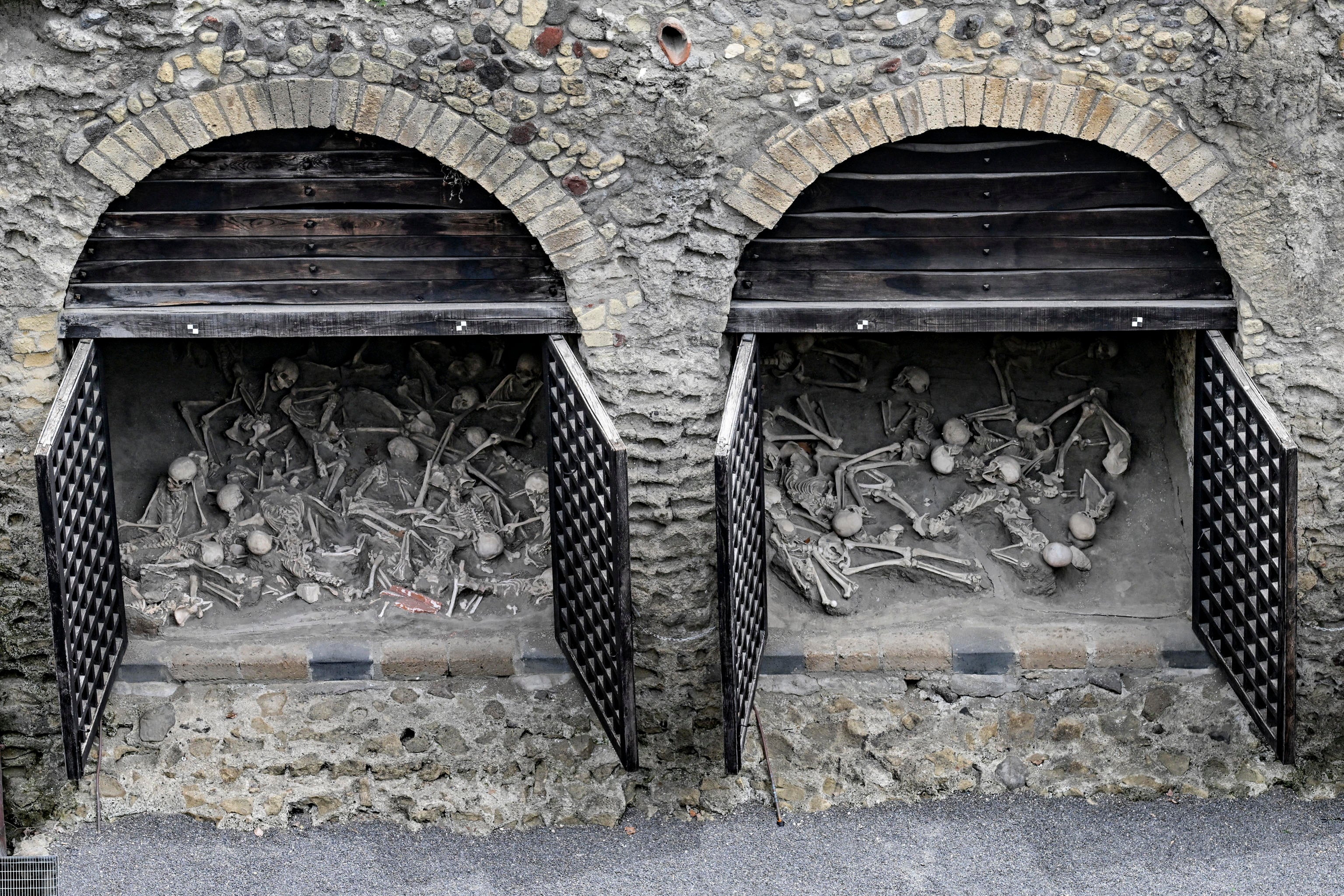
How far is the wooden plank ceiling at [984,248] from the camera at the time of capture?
5.89 meters

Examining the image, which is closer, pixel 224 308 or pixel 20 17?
pixel 20 17

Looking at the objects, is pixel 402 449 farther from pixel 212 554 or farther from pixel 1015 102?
pixel 1015 102

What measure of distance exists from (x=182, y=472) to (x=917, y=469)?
3589 mm

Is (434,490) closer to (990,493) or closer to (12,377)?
(12,377)

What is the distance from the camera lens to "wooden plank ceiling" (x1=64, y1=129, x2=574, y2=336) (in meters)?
5.88

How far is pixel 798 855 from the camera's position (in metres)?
6.34

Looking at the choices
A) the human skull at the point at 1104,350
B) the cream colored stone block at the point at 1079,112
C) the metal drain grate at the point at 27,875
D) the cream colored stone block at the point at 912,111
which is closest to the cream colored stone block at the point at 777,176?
the cream colored stone block at the point at 912,111

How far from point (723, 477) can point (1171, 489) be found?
2.73 metres

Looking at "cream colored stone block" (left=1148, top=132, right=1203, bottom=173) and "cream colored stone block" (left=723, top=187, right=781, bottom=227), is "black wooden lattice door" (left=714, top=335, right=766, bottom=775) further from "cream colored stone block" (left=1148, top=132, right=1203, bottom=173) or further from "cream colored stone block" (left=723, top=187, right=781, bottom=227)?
"cream colored stone block" (left=1148, top=132, right=1203, bottom=173)

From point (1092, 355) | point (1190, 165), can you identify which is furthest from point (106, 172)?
point (1092, 355)

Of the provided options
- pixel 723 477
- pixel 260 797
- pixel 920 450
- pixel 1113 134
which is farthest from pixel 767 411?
pixel 260 797

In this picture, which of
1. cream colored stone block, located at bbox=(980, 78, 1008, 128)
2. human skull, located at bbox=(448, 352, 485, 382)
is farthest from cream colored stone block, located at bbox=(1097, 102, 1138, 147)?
human skull, located at bbox=(448, 352, 485, 382)

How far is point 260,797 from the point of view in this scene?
6.67 meters

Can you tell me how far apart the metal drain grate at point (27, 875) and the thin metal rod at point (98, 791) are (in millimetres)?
248
